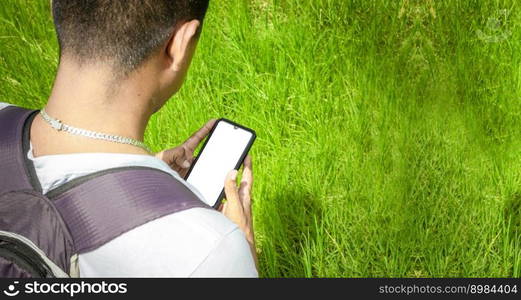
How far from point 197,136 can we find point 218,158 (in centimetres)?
12

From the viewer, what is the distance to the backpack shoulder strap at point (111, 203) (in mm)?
975

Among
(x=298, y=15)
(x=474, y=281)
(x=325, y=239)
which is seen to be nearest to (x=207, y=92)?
(x=298, y=15)

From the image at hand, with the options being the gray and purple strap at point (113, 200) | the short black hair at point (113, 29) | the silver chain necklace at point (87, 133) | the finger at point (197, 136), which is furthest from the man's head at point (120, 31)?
the finger at point (197, 136)

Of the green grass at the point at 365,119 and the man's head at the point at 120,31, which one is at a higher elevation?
the man's head at the point at 120,31

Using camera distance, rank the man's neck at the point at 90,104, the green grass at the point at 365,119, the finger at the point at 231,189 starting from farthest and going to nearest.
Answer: the green grass at the point at 365,119, the finger at the point at 231,189, the man's neck at the point at 90,104

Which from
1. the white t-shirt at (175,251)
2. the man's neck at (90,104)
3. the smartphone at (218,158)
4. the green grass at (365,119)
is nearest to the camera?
the white t-shirt at (175,251)

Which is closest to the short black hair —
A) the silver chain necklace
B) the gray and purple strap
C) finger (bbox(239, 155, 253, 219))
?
Result: the silver chain necklace

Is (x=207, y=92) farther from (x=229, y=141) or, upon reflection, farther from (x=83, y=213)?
(x=83, y=213)

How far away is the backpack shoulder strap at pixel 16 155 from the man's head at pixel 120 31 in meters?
0.16

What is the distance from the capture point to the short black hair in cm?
113

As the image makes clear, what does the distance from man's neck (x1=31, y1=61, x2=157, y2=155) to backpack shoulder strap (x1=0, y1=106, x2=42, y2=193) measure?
0.13ft

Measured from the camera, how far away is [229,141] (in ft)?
5.54

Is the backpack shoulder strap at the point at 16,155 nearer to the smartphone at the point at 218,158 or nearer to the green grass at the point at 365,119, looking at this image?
the smartphone at the point at 218,158

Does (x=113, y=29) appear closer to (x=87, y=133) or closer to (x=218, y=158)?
(x=87, y=133)
